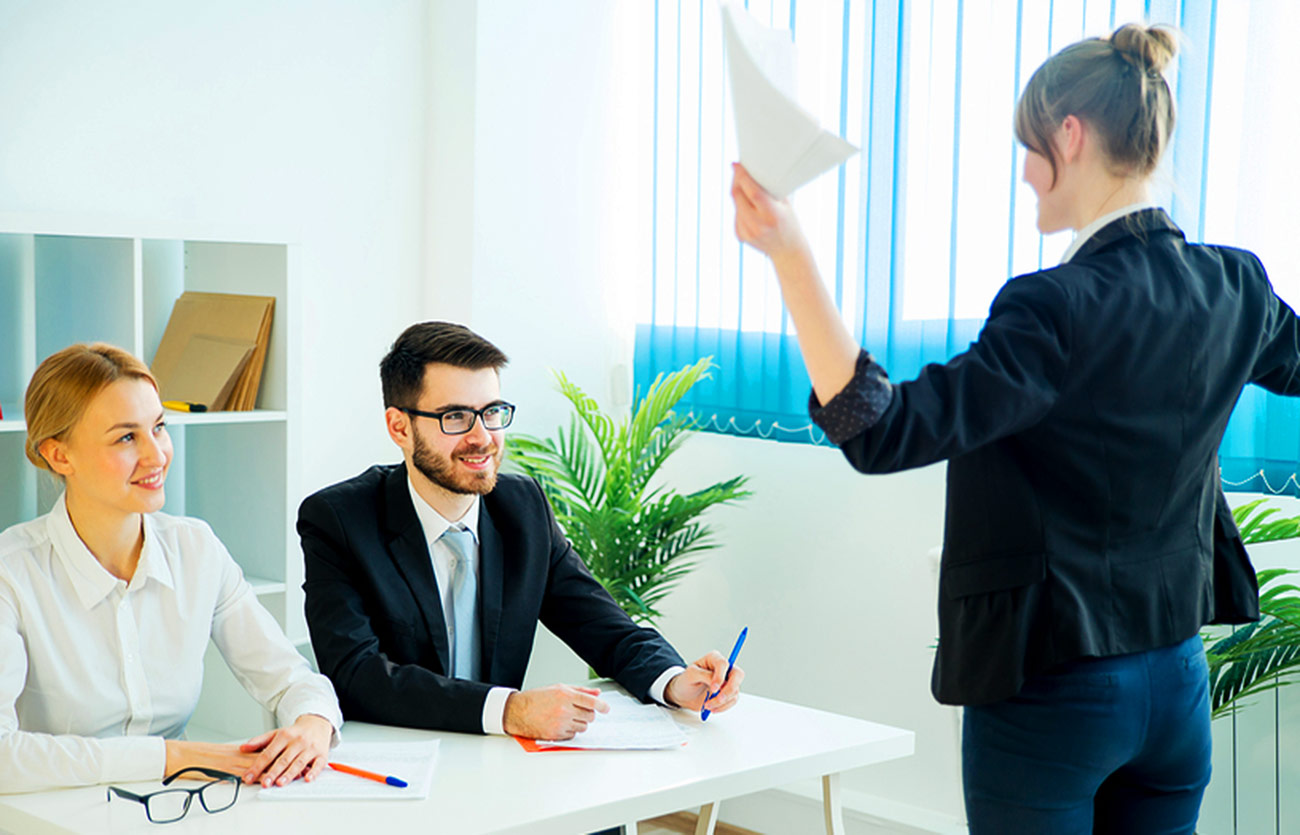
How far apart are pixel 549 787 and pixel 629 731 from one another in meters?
0.28

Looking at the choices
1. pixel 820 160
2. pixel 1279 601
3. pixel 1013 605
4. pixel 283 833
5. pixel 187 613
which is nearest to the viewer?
pixel 820 160

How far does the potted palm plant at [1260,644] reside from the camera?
242cm

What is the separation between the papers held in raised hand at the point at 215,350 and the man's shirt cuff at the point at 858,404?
6.89 ft

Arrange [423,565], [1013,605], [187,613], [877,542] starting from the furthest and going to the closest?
[877,542] < [423,565] < [187,613] < [1013,605]

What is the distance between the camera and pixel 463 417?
7.32 feet

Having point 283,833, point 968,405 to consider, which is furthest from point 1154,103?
point 283,833

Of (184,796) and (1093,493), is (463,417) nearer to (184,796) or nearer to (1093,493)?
(184,796)

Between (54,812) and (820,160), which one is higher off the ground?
(820,160)

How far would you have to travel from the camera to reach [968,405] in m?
1.12

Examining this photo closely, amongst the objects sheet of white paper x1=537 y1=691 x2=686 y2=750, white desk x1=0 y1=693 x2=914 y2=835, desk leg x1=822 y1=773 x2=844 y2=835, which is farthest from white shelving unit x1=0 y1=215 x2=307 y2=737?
desk leg x1=822 y1=773 x2=844 y2=835

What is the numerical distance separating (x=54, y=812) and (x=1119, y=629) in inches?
47.7

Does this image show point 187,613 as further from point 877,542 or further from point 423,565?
point 877,542

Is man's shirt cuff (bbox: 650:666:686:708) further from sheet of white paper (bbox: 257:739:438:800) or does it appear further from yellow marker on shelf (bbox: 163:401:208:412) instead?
yellow marker on shelf (bbox: 163:401:208:412)

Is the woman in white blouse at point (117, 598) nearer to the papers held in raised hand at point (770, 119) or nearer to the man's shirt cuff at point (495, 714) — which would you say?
the man's shirt cuff at point (495, 714)
